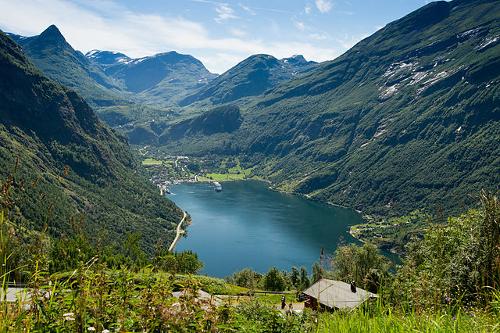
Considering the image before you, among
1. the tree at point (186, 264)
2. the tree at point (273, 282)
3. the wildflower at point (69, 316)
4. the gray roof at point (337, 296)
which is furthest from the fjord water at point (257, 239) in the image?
the wildflower at point (69, 316)

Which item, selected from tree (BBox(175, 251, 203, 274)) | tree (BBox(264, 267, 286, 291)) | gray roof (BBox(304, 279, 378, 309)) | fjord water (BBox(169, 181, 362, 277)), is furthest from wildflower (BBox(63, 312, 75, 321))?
fjord water (BBox(169, 181, 362, 277))

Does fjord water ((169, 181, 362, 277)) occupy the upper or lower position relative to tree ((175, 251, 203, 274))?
lower

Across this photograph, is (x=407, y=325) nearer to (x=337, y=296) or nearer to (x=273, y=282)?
(x=337, y=296)

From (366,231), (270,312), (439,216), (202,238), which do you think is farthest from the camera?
(366,231)

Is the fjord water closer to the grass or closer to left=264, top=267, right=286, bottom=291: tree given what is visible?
left=264, top=267, right=286, bottom=291: tree

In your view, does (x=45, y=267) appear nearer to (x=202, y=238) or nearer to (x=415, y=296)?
(x=415, y=296)

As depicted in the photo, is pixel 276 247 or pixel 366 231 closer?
pixel 276 247

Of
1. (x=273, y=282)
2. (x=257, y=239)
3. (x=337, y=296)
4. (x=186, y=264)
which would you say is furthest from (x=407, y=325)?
(x=257, y=239)

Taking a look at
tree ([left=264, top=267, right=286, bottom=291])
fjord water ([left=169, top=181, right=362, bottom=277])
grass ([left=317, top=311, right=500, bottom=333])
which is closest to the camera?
grass ([left=317, top=311, right=500, bottom=333])

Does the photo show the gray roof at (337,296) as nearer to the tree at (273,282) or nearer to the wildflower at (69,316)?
the wildflower at (69,316)

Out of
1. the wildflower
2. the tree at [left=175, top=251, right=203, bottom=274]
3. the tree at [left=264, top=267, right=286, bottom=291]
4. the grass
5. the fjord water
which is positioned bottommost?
the fjord water

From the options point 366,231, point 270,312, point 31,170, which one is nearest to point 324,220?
point 366,231
